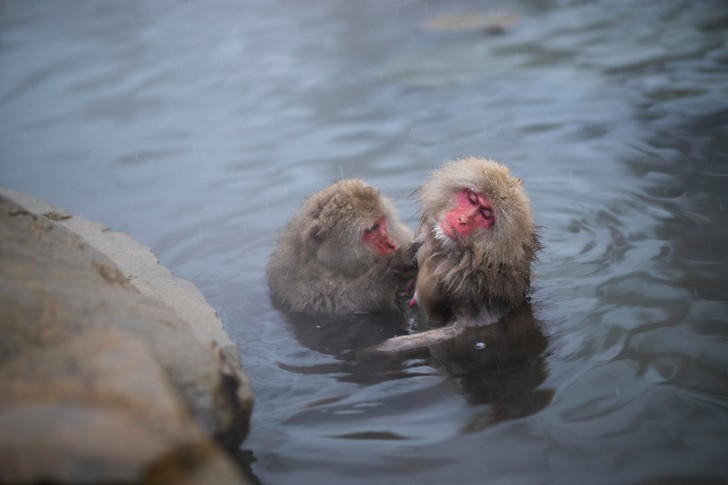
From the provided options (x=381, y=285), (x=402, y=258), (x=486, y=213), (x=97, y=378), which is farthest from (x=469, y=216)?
(x=97, y=378)

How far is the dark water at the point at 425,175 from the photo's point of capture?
10.4 ft

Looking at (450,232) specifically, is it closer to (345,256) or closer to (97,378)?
(345,256)

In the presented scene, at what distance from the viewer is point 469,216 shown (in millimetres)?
3727

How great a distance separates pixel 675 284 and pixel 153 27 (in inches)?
409

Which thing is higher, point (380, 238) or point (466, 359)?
point (380, 238)

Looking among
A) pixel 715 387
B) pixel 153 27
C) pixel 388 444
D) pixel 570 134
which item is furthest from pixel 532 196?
pixel 153 27

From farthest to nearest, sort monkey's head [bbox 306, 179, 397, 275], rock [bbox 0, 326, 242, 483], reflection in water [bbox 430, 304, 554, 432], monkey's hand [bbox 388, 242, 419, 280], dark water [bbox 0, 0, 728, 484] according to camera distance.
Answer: monkey's head [bbox 306, 179, 397, 275] < monkey's hand [bbox 388, 242, 419, 280] < reflection in water [bbox 430, 304, 554, 432] < dark water [bbox 0, 0, 728, 484] < rock [bbox 0, 326, 242, 483]

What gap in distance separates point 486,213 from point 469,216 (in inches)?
3.8

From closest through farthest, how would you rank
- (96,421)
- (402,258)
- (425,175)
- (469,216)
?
(96,421)
(469,216)
(402,258)
(425,175)

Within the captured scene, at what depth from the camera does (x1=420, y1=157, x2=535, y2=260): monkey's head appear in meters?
3.72

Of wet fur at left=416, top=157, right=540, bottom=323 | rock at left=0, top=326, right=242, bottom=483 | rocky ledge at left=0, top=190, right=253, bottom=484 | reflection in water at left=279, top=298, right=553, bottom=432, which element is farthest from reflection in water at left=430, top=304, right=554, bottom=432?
rock at left=0, top=326, right=242, bottom=483

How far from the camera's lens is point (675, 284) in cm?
430

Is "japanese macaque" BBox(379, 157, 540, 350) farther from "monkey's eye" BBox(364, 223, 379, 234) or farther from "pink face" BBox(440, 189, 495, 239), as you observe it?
"monkey's eye" BBox(364, 223, 379, 234)

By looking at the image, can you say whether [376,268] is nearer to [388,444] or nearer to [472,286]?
[472,286]
